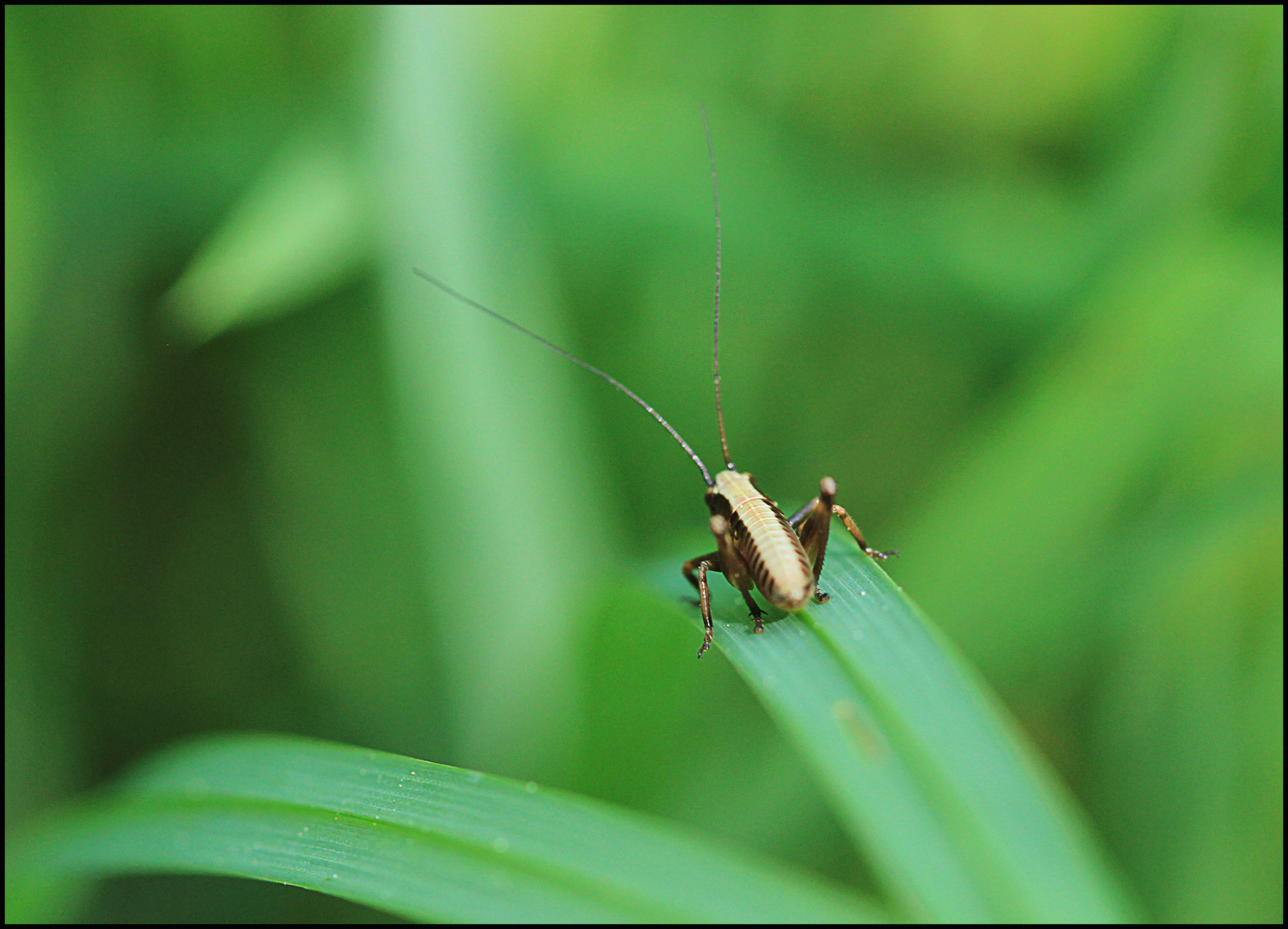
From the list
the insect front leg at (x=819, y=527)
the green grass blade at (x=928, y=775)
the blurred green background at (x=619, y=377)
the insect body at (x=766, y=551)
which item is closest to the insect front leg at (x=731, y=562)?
the insect body at (x=766, y=551)

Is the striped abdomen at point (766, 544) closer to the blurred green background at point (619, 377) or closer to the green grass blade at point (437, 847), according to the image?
the blurred green background at point (619, 377)

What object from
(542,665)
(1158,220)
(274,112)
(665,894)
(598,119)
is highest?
(274,112)

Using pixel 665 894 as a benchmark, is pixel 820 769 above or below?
above

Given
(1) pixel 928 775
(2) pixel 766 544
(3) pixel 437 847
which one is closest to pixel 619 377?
(2) pixel 766 544

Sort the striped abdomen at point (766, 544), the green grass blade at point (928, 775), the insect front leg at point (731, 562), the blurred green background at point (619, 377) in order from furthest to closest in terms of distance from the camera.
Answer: the blurred green background at point (619, 377) → the insect front leg at point (731, 562) → the striped abdomen at point (766, 544) → the green grass blade at point (928, 775)

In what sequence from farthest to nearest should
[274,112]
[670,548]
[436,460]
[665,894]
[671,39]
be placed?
[671,39] < [274,112] < [436,460] < [670,548] < [665,894]

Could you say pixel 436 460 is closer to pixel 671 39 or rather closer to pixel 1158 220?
pixel 671 39

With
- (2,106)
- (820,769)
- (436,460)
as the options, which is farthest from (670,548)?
(2,106)
